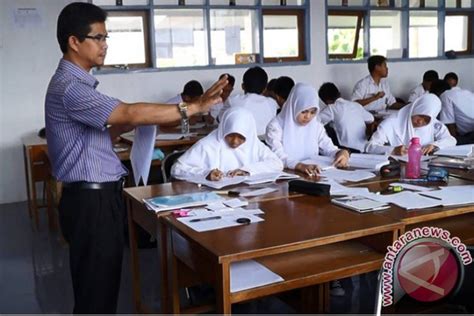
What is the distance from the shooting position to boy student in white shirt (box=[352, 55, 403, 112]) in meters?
6.49

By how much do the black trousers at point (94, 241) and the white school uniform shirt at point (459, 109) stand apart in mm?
4341

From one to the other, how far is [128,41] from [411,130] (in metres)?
3.20

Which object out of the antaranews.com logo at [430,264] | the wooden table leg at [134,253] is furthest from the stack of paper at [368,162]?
the antaranews.com logo at [430,264]

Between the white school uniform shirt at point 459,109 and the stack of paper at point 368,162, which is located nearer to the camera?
the stack of paper at point 368,162

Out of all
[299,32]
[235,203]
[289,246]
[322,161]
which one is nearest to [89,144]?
[235,203]

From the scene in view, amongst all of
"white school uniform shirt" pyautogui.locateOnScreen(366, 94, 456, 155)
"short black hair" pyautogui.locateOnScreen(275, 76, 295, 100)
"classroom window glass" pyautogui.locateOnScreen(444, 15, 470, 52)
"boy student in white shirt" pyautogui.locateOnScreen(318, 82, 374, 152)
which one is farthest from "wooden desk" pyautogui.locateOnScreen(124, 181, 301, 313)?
"classroom window glass" pyautogui.locateOnScreen(444, 15, 470, 52)

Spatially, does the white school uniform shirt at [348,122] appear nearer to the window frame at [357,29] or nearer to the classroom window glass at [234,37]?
the classroom window glass at [234,37]

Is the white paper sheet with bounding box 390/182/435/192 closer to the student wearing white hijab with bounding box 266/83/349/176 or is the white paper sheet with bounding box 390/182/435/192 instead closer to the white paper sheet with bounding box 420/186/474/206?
the white paper sheet with bounding box 420/186/474/206

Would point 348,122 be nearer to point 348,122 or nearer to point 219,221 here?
point 348,122

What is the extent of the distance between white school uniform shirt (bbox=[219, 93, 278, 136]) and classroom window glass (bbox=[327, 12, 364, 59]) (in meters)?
2.01

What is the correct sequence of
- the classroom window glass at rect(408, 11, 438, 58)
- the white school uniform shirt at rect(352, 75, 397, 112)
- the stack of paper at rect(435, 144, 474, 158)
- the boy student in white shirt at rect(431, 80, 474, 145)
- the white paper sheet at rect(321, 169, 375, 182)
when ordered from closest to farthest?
the white paper sheet at rect(321, 169, 375, 182)
the stack of paper at rect(435, 144, 474, 158)
the boy student in white shirt at rect(431, 80, 474, 145)
the white school uniform shirt at rect(352, 75, 397, 112)
the classroom window glass at rect(408, 11, 438, 58)

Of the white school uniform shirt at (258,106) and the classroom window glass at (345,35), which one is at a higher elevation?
the classroom window glass at (345,35)

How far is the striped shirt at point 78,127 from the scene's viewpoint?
1777 millimetres

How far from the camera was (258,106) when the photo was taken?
5098mm
